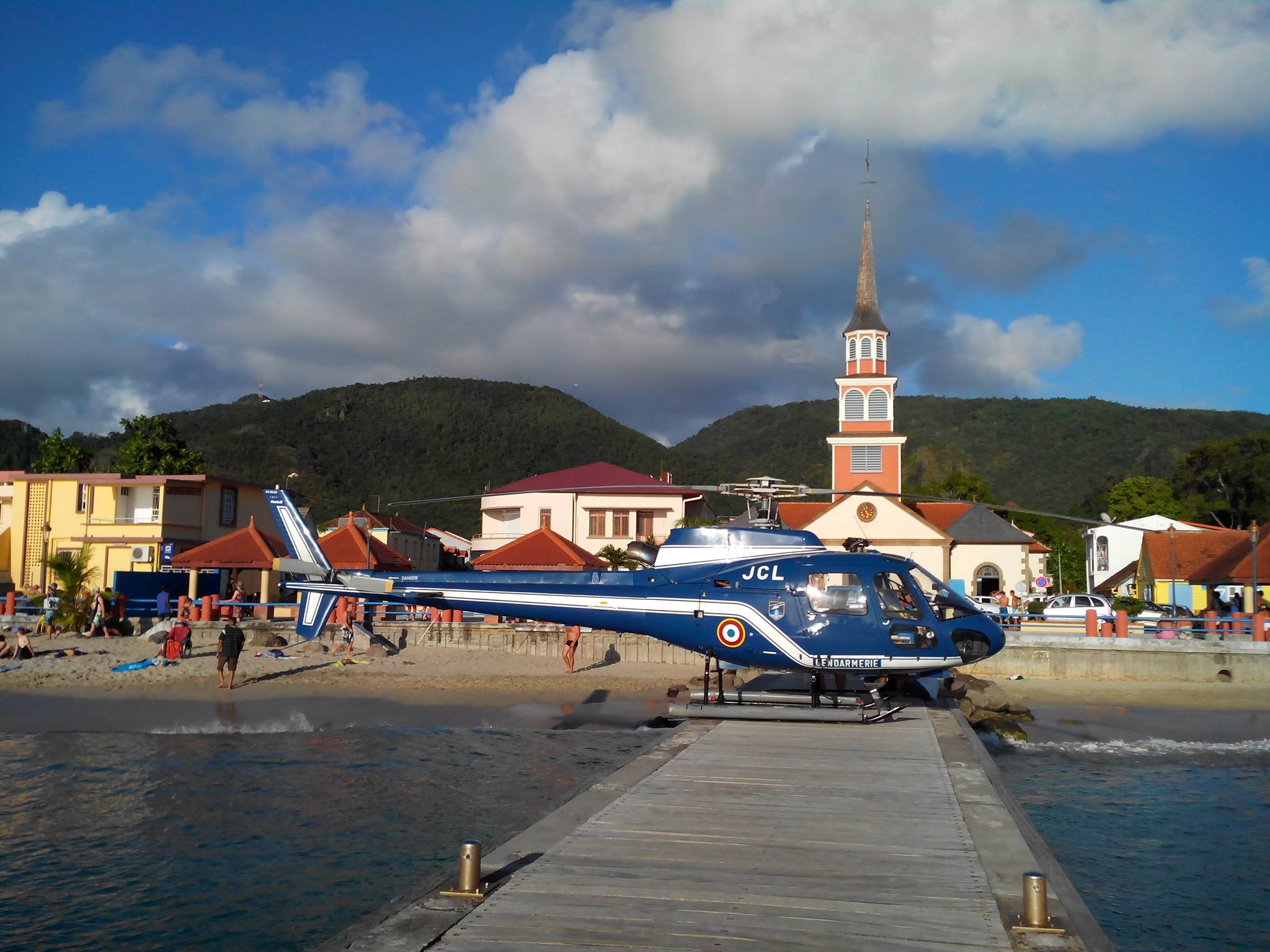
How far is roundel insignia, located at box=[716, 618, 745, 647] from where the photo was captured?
16109mm

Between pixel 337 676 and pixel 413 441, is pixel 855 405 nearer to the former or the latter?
pixel 337 676

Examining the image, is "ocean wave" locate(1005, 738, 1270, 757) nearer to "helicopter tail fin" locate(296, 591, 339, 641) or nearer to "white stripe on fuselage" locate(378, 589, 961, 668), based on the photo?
"white stripe on fuselage" locate(378, 589, 961, 668)

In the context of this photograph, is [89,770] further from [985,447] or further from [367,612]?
[985,447]

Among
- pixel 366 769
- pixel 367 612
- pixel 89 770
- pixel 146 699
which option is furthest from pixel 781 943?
pixel 367 612

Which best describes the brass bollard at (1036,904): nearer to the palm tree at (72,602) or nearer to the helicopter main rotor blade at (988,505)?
the helicopter main rotor blade at (988,505)

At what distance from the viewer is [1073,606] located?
3891cm

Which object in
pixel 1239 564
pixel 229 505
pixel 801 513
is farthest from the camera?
pixel 801 513

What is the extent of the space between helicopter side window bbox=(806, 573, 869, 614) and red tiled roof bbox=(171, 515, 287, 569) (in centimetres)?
2562

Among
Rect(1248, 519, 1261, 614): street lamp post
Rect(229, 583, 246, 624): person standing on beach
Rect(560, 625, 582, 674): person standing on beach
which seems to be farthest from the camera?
Rect(1248, 519, 1261, 614): street lamp post

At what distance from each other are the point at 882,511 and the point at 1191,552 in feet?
51.0

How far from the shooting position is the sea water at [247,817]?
1008 cm

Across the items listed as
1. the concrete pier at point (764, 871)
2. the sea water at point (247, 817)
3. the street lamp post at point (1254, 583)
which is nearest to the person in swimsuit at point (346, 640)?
the sea water at point (247, 817)

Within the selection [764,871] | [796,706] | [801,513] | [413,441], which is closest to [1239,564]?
[801,513]

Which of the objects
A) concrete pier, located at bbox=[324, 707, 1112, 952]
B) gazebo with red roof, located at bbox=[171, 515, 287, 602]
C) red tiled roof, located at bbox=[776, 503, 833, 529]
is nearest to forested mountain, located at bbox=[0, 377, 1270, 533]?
red tiled roof, located at bbox=[776, 503, 833, 529]
